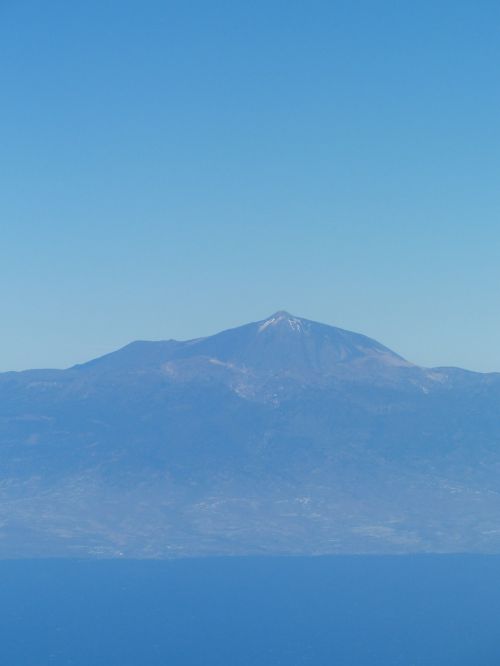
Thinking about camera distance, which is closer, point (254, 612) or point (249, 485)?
point (254, 612)

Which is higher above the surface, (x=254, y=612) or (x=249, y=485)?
(x=249, y=485)

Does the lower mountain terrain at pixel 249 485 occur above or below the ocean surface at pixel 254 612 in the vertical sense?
above

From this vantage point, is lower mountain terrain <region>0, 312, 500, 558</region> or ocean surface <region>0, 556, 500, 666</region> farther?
lower mountain terrain <region>0, 312, 500, 558</region>

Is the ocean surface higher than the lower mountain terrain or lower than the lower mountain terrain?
lower

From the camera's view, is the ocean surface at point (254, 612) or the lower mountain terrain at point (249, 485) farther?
the lower mountain terrain at point (249, 485)

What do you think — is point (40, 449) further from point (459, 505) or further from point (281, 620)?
point (281, 620)

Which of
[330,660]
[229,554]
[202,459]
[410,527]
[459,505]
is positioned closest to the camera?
[330,660]

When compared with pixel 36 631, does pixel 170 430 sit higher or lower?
higher

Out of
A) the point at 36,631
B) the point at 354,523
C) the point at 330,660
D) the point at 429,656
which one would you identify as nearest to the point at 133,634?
the point at 36,631
